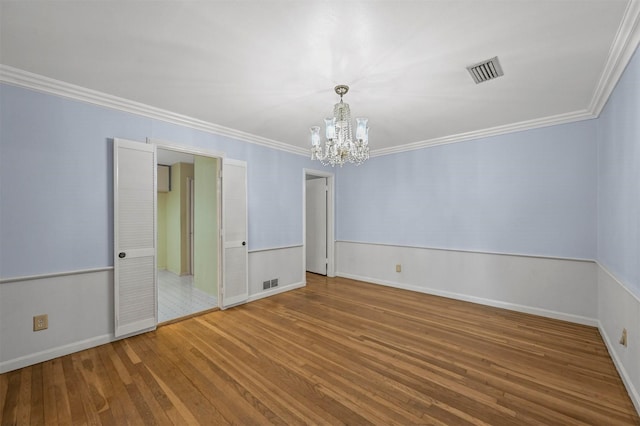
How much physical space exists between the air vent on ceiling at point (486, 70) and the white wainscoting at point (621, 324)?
1.99 metres

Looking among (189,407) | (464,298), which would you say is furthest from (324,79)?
(464,298)

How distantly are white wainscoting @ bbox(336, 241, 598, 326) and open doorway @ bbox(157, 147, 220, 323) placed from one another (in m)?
2.79

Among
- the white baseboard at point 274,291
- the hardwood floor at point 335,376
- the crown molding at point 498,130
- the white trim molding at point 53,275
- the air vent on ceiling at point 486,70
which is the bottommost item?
the hardwood floor at point 335,376

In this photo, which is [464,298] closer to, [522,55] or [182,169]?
[522,55]

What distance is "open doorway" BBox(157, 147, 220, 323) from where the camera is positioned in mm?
4156

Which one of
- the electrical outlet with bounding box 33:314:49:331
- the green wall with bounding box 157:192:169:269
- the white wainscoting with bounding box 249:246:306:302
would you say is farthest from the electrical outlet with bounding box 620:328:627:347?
the green wall with bounding box 157:192:169:269

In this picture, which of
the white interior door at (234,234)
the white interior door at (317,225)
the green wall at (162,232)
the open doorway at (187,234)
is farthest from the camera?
the green wall at (162,232)

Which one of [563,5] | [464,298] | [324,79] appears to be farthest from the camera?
[464,298]

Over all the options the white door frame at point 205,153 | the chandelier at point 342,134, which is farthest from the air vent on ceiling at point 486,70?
the white door frame at point 205,153

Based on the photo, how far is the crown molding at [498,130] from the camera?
11.1 ft

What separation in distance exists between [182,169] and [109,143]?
323cm

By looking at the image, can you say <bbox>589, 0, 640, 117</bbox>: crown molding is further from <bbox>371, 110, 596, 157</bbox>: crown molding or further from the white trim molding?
the white trim molding

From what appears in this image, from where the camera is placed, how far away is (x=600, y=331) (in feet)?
10.1

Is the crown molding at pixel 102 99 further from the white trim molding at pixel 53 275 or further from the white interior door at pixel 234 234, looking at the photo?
the white trim molding at pixel 53 275
